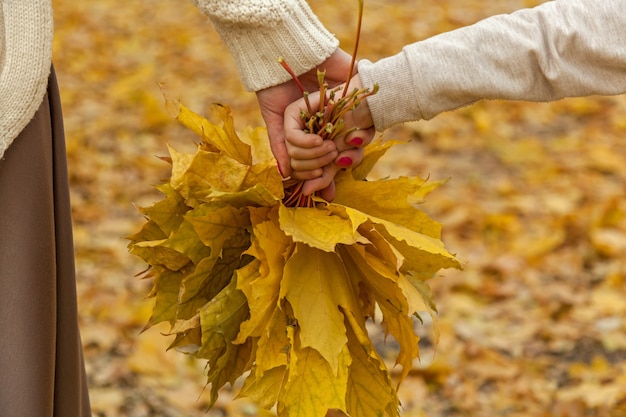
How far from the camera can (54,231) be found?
4.50 feet

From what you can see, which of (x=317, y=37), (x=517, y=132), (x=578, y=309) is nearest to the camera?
(x=317, y=37)

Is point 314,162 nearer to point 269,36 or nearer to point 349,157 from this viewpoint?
point 349,157

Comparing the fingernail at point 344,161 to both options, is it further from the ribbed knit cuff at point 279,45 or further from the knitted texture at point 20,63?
the knitted texture at point 20,63

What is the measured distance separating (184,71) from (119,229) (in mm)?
2165

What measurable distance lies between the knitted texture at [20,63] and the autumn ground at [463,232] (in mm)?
261

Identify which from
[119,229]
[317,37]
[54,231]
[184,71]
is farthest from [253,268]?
[184,71]

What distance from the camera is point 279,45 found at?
1.54 meters

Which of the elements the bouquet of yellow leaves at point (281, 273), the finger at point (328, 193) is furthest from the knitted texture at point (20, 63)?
the finger at point (328, 193)

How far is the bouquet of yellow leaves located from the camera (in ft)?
4.32

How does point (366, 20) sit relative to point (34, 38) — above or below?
below

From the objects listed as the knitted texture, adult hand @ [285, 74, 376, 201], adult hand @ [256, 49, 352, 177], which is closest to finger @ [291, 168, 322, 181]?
adult hand @ [285, 74, 376, 201]

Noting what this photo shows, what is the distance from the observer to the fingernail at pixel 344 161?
4.90 ft

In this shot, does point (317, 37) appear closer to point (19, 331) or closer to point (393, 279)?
point (393, 279)

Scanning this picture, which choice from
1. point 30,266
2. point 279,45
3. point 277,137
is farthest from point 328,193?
point 30,266
